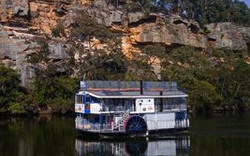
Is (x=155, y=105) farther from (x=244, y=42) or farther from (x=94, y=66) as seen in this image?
(x=244, y=42)

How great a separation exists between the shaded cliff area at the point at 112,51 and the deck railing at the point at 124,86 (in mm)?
27014

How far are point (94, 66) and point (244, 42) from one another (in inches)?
1890

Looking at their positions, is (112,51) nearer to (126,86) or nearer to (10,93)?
(10,93)

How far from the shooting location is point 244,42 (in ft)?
366

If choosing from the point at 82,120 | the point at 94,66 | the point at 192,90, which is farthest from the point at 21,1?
the point at 82,120

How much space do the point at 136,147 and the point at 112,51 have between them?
45.4 meters

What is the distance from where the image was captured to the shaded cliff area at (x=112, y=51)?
3009 inches

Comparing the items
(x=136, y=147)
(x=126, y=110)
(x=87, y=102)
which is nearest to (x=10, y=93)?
(x=87, y=102)

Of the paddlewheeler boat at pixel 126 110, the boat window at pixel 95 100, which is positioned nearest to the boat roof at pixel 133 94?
the paddlewheeler boat at pixel 126 110

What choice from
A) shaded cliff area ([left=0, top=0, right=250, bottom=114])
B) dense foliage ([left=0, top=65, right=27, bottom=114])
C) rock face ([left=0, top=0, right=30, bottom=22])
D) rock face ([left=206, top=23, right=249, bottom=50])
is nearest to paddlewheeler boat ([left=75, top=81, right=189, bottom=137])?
dense foliage ([left=0, top=65, right=27, bottom=114])

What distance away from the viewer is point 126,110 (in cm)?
4697

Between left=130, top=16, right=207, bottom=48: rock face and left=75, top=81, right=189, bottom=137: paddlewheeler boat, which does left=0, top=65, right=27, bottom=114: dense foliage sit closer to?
left=75, top=81, right=189, bottom=137: paddlewheeler boat

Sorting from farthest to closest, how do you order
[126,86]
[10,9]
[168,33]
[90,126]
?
[168,33] → [10,9] → [126,86] → [90,126]

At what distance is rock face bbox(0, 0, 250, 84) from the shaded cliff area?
0.18 meters
